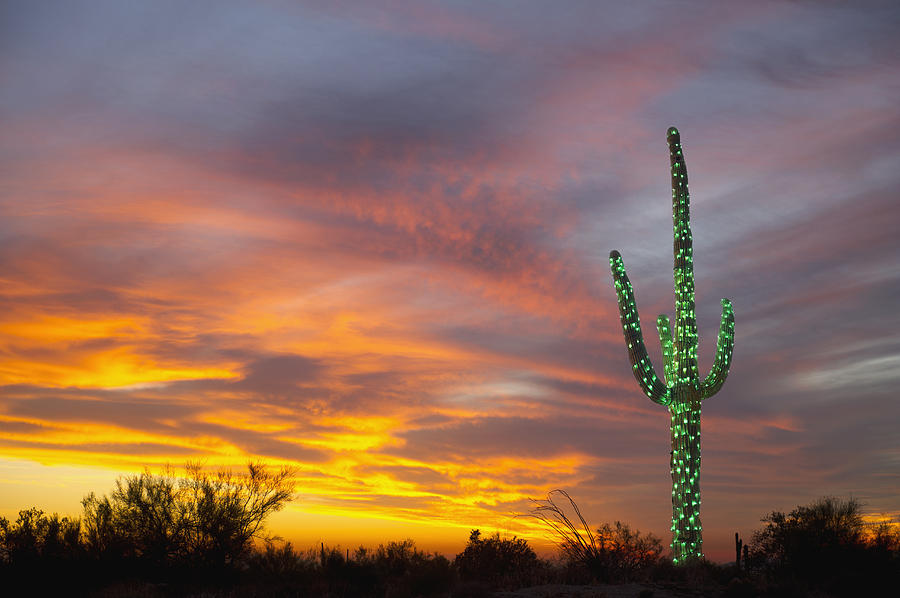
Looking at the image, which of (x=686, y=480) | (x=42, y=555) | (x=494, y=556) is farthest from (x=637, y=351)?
(x=42, y=555)

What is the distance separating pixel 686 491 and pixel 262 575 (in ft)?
38.1

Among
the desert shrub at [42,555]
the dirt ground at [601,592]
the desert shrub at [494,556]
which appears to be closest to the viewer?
the dirt ground at [601,592]

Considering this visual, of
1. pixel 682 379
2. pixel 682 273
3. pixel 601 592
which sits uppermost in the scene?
pixel 682 273

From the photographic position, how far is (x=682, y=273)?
26016 millimetres

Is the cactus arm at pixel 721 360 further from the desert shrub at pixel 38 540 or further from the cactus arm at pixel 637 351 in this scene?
the desert shrub at pixel 38 540

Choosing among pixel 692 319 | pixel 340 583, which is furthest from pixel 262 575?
pixel 692 319

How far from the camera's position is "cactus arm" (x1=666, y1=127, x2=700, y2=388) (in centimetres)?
2514

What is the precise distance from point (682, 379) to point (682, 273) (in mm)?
3171

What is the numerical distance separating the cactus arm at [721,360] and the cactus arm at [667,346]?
97cm

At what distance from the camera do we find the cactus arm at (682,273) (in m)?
25.1

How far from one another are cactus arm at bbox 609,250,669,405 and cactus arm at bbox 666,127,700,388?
595 mm

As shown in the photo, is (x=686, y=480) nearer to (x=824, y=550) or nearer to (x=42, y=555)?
(x=824, y=550)

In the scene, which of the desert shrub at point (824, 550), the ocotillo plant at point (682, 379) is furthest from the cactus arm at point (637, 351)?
the desert shrub at point (824, 550)

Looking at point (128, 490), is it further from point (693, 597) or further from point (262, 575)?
point (693, 597)
